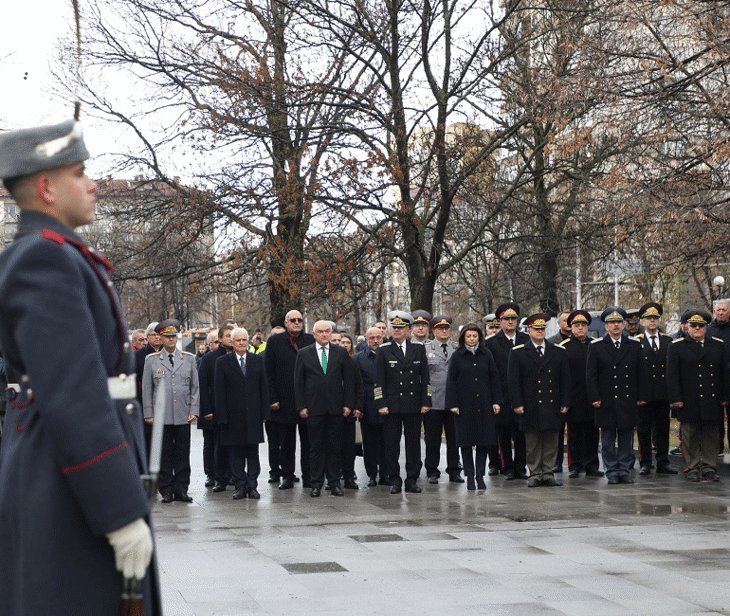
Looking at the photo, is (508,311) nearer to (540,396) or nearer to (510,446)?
(540,396)

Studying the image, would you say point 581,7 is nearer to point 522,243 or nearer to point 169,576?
point 522,243

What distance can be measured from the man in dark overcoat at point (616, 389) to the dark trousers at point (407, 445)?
237cm

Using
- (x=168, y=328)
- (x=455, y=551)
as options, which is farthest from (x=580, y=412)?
(x=455, y=551)

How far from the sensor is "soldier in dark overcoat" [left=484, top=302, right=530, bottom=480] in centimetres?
1595

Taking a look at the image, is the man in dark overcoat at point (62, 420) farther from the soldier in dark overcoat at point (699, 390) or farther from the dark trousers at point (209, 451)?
the soldier in dark overcoat at point (699, 390)

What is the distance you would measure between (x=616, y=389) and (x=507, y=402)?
1512 millimetres

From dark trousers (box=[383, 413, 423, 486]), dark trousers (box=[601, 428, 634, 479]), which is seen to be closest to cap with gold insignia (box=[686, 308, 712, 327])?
dark trousers (box=[601, 428, 634, 479])

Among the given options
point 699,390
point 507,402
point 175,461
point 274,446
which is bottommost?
point 175,461

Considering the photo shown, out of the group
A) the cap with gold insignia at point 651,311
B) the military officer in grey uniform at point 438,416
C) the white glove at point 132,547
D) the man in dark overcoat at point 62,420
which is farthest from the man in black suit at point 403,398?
the white glove at point 132,547

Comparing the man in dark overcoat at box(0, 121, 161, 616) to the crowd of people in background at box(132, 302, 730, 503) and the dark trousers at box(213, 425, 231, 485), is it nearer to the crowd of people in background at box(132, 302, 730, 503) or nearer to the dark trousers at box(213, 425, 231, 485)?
the crowd of people in background at box(132, 302, 730, 503)

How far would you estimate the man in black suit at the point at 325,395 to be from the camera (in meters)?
14.5

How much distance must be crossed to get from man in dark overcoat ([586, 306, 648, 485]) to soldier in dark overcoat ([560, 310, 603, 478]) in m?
0.39

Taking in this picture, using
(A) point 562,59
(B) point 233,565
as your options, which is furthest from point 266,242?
(B) point 233,565

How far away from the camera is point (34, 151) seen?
355cm
